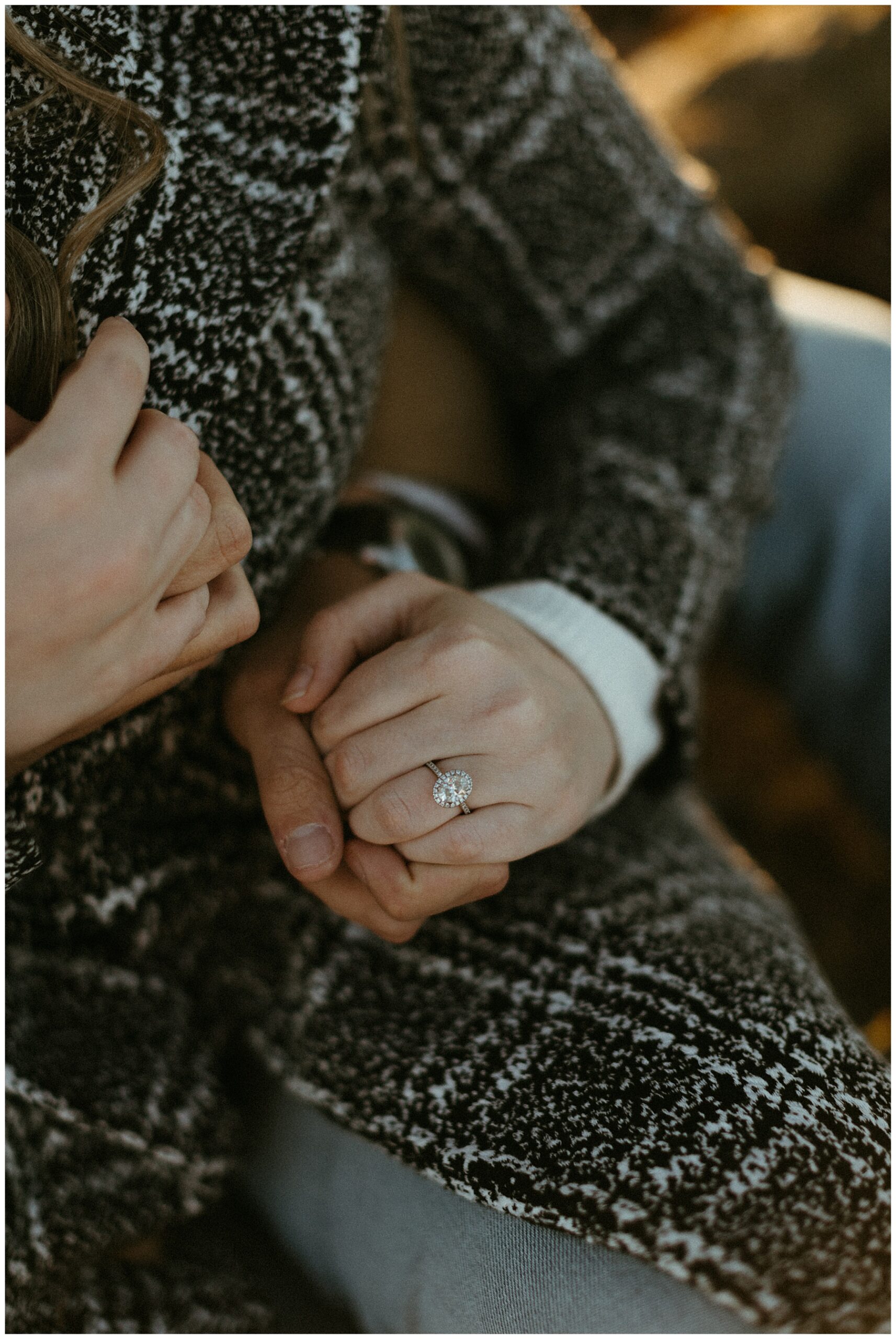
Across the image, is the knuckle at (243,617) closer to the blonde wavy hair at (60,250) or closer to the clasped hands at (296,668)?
the clasped hands at (296,668)

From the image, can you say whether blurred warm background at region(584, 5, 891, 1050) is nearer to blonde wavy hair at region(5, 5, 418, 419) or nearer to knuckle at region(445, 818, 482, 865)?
knuckle at region(445, 818, 482, 865)

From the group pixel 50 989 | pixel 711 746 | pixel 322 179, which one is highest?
pixel 322 179

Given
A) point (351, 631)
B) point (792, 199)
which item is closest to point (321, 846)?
point (351, 631)

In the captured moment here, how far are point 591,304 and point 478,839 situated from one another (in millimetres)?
435

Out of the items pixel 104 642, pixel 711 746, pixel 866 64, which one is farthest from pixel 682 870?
pixel 866 64

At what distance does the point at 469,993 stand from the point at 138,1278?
28 cm

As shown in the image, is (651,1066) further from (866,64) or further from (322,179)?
(866,64)

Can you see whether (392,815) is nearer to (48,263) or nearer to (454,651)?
(454,651)

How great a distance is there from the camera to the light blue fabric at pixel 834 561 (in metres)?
0.68

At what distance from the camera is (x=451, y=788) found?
1.33ft

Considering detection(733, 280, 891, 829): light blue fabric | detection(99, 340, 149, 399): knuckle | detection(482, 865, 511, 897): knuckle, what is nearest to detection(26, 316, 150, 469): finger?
detection(99, 340, 149, 399): knuckle

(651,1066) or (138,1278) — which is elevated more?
(651,1066)

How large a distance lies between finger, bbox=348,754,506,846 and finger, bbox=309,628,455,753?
0.11 feet

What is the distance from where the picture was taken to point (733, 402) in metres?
0.63
